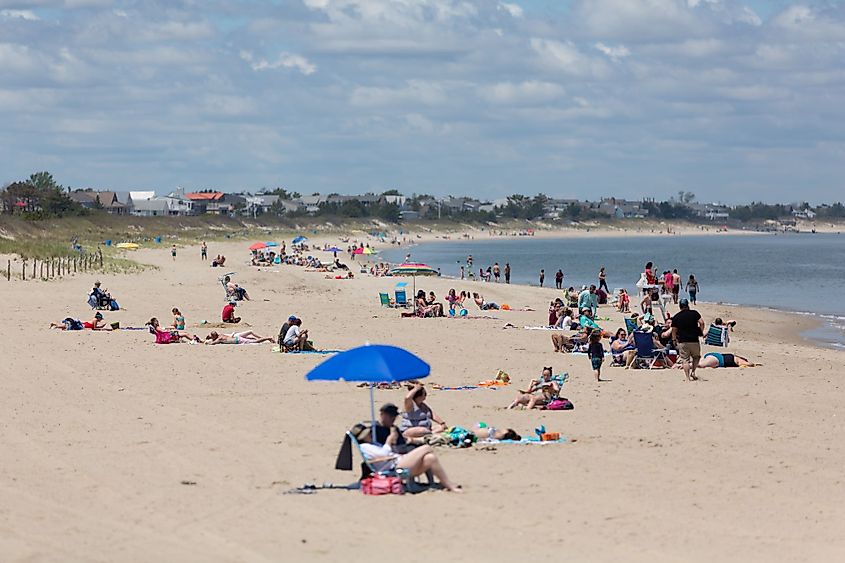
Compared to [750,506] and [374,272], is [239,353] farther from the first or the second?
[374,272]

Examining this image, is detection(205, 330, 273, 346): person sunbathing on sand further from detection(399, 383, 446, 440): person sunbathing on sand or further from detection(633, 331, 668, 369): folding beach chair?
detection(399, 383, 446, 440): person sunbathing on sand

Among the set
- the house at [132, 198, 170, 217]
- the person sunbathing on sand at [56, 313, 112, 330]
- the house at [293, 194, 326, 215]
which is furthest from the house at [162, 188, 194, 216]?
the person sunbathing on sand at [56, 313, 112, 330]

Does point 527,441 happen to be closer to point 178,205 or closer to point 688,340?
point 688,340

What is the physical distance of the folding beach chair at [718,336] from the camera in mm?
22641

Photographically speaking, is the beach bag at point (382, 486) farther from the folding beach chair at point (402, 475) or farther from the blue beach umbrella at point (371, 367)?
the blue beach umbrella at point (371, 367)

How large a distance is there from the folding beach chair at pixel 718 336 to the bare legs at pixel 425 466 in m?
14.0

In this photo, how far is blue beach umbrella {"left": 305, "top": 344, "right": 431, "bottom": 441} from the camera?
32.5 ft

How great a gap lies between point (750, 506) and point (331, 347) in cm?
1190

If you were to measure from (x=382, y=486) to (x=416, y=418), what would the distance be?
1990 millimetres

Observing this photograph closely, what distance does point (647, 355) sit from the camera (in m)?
18.0

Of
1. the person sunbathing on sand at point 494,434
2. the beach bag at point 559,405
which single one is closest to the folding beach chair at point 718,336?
the beach bag at point 559,405

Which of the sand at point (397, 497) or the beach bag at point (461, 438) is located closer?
the sand at point (397, 497)

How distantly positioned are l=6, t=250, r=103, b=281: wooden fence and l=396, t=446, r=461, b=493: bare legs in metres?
27.1

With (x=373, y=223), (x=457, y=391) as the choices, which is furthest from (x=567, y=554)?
(x=373, y=223)
